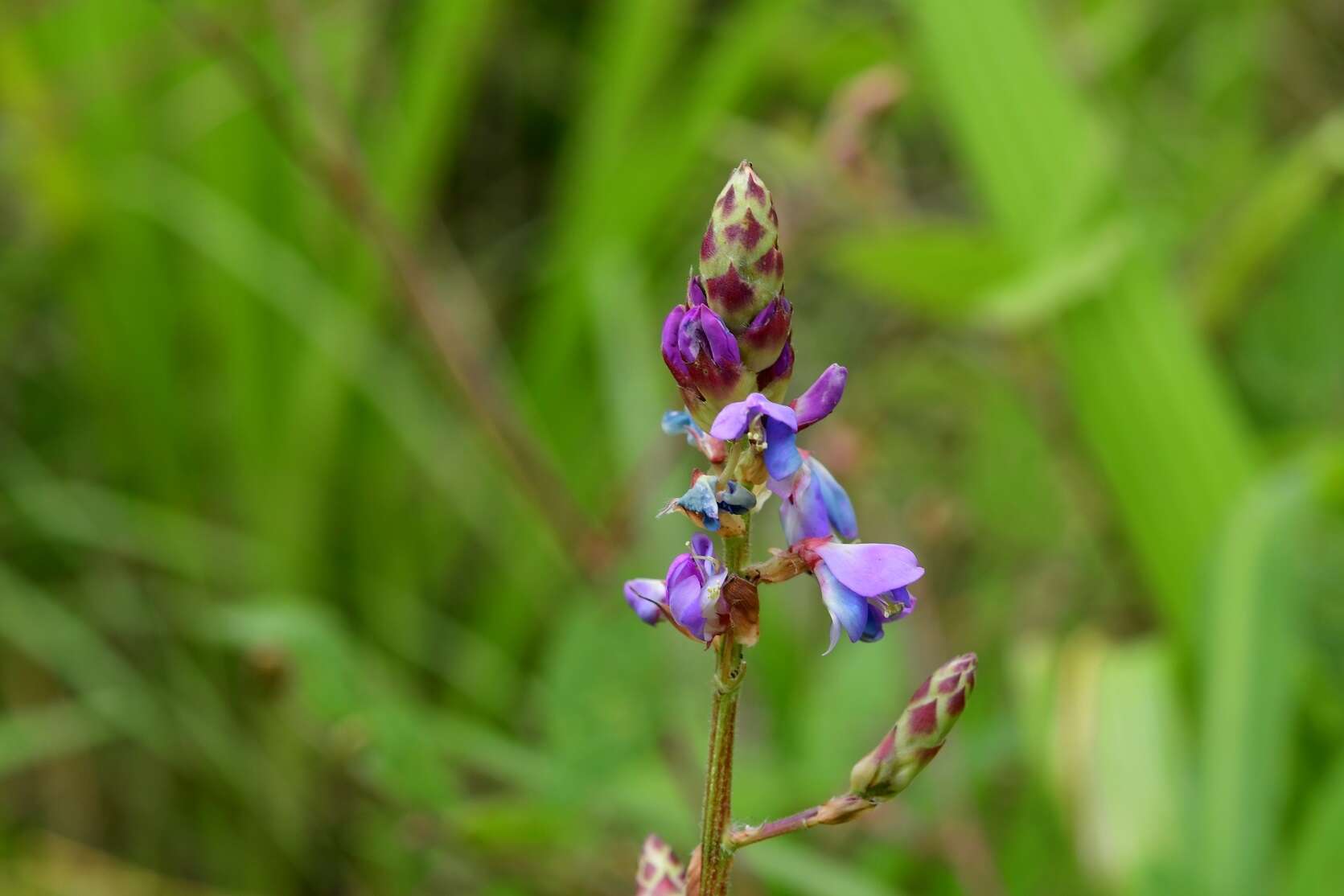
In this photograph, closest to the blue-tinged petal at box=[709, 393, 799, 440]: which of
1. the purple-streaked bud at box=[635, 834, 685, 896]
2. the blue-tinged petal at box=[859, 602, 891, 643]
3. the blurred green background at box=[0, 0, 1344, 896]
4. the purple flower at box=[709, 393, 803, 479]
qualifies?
the purple flower at box=[709, 393, 803, 479]

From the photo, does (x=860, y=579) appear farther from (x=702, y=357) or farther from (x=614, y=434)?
(x=614, y=434)

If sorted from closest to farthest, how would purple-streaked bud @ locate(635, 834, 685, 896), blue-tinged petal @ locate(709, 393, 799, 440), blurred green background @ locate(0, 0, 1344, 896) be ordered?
blue-tinged petal @ locate(709, 393, 799, 440) → purple-streaked bud @ locate(635, 834, 685, 896) → blurred green background @ locate(0, 0, 1344, 896)

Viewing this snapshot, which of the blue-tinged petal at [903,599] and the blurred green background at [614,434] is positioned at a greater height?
the blurred green background at [614,434]

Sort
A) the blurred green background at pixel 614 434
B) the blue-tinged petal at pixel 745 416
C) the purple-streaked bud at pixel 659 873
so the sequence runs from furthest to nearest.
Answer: the blurred green background at pixel 614 434 → the purple-streaked bud at pixel 659 873 → the blue-tinged petal at pixel 745 416

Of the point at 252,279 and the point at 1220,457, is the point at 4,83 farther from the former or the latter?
the point at 1220,457

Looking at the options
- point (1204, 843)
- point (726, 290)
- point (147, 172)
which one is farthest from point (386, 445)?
point (726, 290)

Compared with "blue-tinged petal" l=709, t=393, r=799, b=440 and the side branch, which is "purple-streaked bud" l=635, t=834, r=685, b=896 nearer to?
the side branch

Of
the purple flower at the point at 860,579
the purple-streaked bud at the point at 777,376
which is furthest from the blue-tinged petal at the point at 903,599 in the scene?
the purple-streaked bud at the point at 777,376

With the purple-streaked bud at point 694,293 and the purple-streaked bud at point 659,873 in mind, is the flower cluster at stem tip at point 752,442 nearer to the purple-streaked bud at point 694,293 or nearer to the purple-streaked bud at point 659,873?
the purple-streaked bud at point 694,293

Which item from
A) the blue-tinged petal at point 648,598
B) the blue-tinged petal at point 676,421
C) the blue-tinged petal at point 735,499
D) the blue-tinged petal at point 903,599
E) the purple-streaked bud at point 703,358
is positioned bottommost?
the blue-tinged petal at point 903,599
